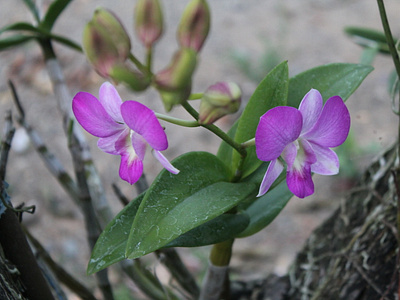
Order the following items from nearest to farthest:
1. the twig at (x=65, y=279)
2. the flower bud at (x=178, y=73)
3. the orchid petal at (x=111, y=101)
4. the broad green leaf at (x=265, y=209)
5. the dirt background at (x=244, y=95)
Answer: the flower bud at (x=178, y=73), the orchid petal at (x=111, y=101), the broad green leaf at (x=265, y=209), the twig at (x=65, y=279), the dirt background at (x=244, y=95)

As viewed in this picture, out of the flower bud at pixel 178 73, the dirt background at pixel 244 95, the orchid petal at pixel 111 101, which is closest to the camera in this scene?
the flower bud at pixel 178 73

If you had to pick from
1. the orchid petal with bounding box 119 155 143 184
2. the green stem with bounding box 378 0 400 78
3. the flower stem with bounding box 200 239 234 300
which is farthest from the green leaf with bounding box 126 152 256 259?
the green stem with bounding box 378 0 400 78

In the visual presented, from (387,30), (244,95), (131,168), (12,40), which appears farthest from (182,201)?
(244,95)

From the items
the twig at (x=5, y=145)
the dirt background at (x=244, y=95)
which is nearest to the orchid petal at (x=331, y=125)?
the twig at (x=5, y=145)

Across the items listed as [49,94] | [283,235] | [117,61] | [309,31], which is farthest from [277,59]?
[117,61]

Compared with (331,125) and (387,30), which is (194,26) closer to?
(331,125)

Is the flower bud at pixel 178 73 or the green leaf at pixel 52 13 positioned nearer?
the flower bud at pixel 178 73

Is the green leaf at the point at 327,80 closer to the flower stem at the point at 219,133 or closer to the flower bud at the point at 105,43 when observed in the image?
the flower stem at the point at 219,133

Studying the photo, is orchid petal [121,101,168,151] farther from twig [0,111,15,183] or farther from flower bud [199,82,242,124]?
twig [0,111,15,183]
